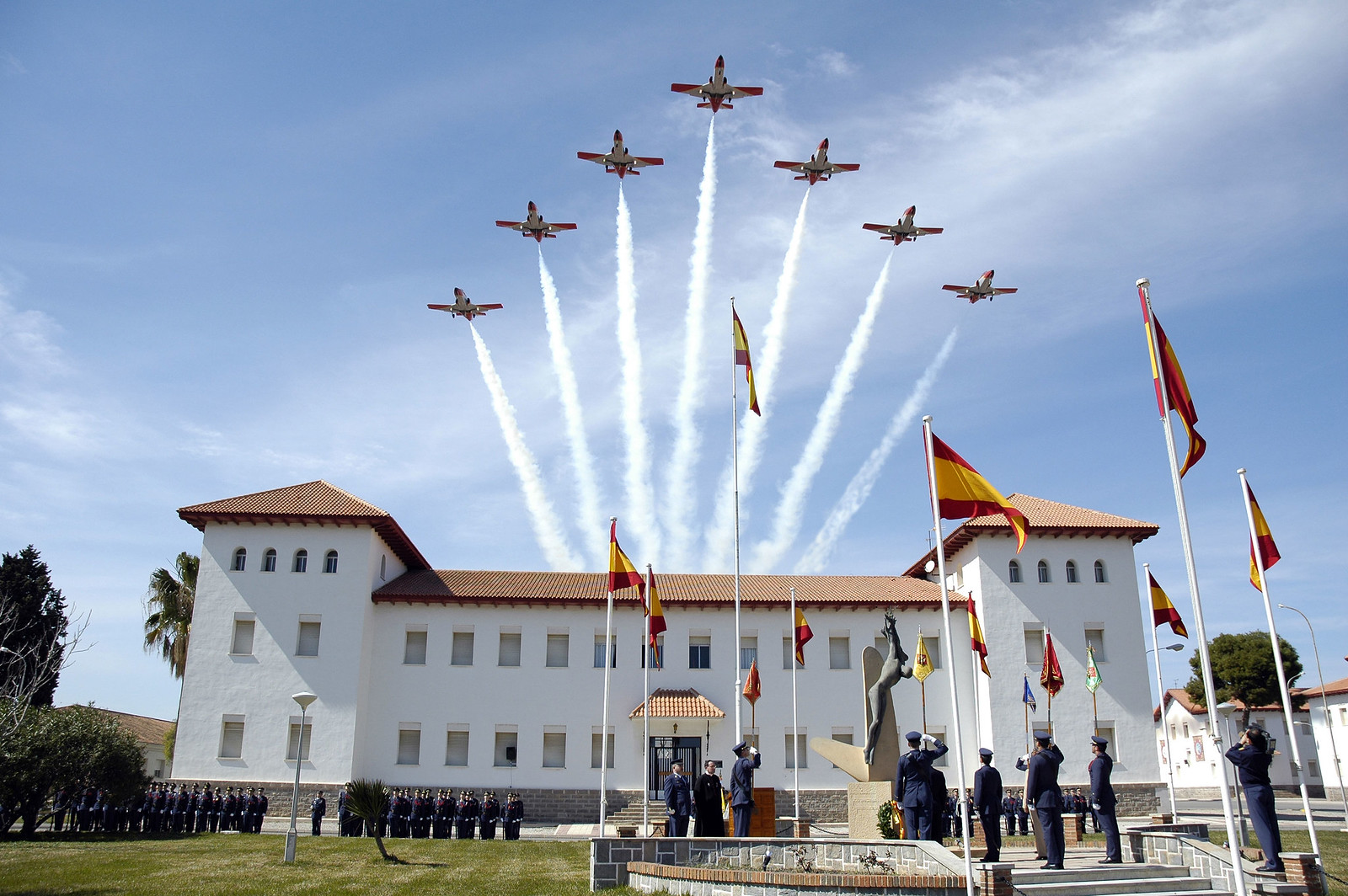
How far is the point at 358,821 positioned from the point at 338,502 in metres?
13.5

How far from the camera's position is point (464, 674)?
121ft

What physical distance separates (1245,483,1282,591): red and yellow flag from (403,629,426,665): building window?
29.2 meters

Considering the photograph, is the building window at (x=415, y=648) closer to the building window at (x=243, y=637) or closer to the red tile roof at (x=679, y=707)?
the building window at (x=243, y=637)

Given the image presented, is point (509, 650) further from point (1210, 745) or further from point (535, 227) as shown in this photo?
point (1210, 745)

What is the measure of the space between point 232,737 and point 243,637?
12.0 feet

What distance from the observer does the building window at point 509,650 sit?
37.2 metres

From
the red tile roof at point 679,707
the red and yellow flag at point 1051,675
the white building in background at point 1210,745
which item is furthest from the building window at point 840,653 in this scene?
the white building in background at point 1210,745

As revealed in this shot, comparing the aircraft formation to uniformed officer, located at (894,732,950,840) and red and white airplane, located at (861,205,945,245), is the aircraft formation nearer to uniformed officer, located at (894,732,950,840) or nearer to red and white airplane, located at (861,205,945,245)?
red and white airplane, located at (861,205,945,245)

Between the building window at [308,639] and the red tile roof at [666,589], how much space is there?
2.48 meters

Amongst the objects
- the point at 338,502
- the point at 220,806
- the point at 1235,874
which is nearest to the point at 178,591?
the point at 338,502

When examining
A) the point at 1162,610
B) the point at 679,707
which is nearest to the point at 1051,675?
the point at 1162,610

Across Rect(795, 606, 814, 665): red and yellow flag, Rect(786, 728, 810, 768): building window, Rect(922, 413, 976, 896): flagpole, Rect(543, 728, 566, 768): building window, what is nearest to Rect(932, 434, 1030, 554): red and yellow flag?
Rect(922, 413, 976, 896): flagpole

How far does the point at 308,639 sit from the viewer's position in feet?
118

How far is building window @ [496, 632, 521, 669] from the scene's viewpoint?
1463 inches
